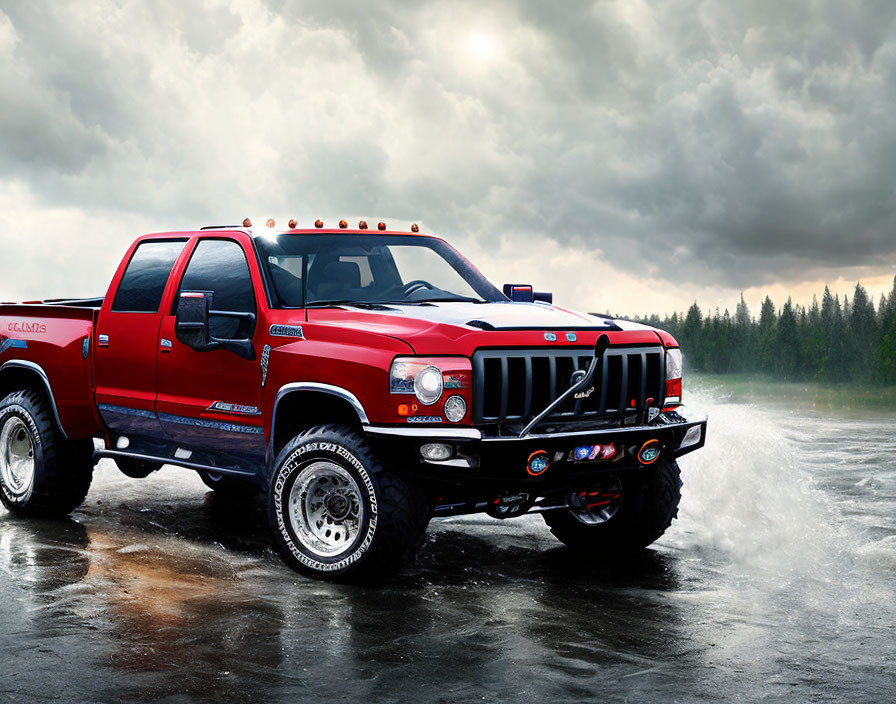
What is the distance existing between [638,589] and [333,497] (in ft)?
6.38

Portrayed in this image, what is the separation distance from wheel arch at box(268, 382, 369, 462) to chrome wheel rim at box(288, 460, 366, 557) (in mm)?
348

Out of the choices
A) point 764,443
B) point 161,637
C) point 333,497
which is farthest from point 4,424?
point 764,443

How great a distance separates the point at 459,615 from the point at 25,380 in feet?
16.7

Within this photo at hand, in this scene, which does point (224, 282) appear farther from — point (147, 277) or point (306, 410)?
point (306, 410)

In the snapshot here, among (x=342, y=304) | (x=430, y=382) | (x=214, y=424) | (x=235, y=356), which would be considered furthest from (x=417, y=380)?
(x=214, y=424)

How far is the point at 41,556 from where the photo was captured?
8008 millimetres

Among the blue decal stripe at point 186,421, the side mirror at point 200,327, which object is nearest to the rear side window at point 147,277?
the blue decal stripe at point 186,421

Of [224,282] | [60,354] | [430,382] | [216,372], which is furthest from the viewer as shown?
[60,354]

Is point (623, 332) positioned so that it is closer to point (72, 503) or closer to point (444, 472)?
point (444, 472)

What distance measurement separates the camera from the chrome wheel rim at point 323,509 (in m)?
7.07

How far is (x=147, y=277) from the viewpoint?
28.7 feet

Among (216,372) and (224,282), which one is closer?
(216,372)

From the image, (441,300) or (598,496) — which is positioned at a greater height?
(441,300)

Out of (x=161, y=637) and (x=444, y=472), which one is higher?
(x=444, y=472)
